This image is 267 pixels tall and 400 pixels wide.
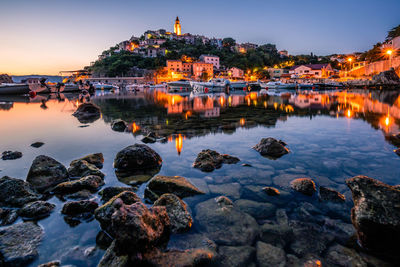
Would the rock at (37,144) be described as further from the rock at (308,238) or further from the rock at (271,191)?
the rock at (308,238)

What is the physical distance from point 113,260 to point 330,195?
4.33m

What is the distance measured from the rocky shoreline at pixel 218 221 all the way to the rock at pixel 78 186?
2 cm

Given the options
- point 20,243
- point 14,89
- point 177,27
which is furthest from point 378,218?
point 177,27

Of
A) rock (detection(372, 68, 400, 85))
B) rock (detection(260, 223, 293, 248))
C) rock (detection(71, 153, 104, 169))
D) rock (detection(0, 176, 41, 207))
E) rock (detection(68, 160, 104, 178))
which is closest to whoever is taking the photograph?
rock (detection(260, 223, 293, 248))

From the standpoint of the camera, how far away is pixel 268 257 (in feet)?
10.7

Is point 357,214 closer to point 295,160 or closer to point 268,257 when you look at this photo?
point 268,257

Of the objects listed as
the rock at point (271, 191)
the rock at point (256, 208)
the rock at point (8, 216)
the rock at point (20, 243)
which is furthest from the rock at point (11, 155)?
the rock at point (271, 191)

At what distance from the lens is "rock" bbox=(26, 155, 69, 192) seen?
5.52 meters

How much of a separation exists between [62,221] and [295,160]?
21.1 ft

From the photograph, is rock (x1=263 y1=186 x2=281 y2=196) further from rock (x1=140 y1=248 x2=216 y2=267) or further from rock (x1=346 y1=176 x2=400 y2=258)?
rock (x1=140 y1=248 x2=216 y2=267)

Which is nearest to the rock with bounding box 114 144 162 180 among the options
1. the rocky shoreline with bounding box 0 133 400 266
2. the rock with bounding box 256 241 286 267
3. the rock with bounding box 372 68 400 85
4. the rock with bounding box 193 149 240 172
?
the rocky shoreline with bounding box 0 133 400 266

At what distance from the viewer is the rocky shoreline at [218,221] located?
10.4 feet

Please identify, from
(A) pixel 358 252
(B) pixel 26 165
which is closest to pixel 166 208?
(A) pixel 358 252

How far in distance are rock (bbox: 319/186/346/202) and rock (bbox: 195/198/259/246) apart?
1.81 meters
